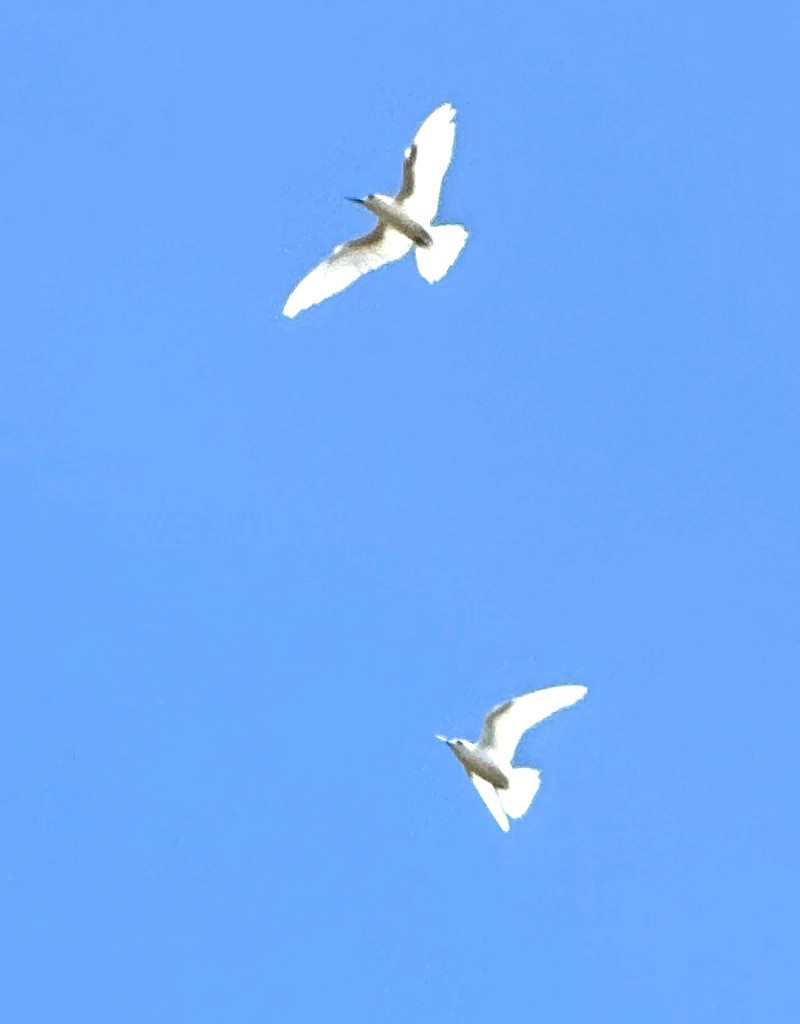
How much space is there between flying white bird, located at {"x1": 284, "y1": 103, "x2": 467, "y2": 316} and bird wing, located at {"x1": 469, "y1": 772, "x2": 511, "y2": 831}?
Result: 3.41 m

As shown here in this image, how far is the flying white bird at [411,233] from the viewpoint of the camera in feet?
40.2

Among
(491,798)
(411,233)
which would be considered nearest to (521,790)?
(491,798)

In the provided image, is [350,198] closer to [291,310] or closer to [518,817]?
[291,310]

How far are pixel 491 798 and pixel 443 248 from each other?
3.73m

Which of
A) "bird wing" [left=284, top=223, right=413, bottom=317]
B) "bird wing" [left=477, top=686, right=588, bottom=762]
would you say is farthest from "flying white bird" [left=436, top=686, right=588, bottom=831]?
"bird wing" [left=284, top=223, right=413, bottom=317]

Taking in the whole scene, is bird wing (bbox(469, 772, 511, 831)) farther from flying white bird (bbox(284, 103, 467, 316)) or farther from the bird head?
flying white bird (bbox(284, 103, 467, 316))

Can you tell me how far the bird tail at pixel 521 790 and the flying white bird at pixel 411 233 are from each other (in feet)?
11.1

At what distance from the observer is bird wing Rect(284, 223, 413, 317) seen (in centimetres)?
1302

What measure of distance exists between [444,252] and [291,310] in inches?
50.2

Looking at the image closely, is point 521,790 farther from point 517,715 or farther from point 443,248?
point 443,248

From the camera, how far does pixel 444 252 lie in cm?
1263

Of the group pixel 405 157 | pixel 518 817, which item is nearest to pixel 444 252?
pixel 405 157

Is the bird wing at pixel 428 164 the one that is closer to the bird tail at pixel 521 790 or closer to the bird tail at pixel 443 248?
the bird tail at pixel 443 248

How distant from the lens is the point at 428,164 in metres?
12.4
